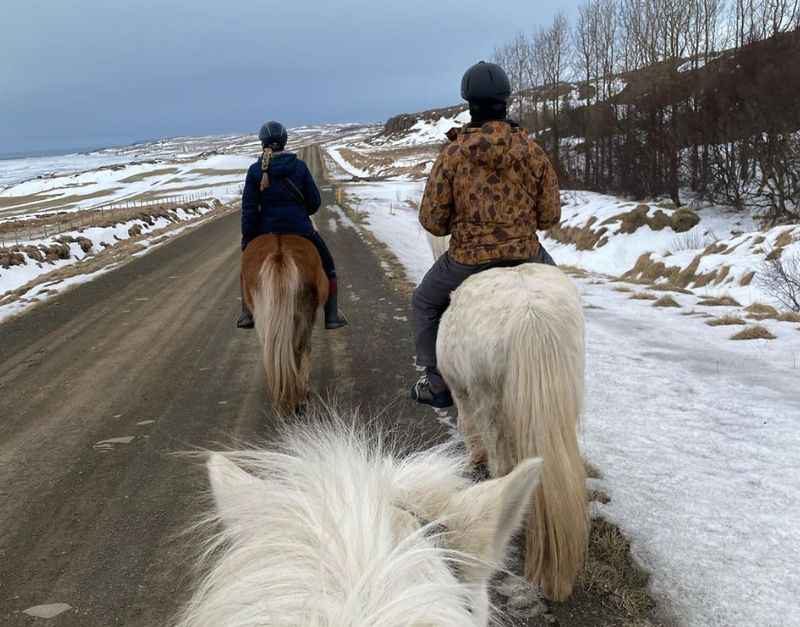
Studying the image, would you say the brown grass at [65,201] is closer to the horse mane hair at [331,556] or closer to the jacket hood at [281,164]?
the jacket hood at [281,164]

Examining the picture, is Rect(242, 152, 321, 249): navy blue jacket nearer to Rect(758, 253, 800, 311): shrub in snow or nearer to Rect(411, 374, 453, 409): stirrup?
Rect(411, 374, 453, 409): stirrup

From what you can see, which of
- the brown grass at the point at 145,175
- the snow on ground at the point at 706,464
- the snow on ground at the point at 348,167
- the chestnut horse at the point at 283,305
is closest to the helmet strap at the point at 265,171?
the chestnut horse at the point at 283,305

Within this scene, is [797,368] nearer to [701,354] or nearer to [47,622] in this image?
[701,354]

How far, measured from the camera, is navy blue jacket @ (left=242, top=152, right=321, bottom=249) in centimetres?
504

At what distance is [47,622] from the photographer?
8.34ft

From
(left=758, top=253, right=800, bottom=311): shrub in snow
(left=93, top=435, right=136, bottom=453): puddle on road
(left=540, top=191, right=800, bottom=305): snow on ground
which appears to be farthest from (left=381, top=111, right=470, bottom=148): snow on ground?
(left=93, top=435, right=136, bottom=453): puddle on road

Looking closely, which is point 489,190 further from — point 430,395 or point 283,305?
point 283,305

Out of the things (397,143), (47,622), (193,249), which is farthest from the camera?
(397,143)

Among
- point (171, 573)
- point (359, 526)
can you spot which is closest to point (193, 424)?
point (171, 573)

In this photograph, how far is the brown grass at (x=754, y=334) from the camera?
643 centimetres

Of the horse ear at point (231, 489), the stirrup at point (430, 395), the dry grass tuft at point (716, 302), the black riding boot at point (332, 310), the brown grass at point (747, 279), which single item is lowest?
the brown grass at point (747, 279)

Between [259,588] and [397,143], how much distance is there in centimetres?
10793

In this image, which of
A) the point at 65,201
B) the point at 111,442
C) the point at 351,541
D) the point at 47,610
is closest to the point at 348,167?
the point at 65,201

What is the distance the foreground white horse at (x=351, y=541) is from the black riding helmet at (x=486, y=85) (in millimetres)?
2390
